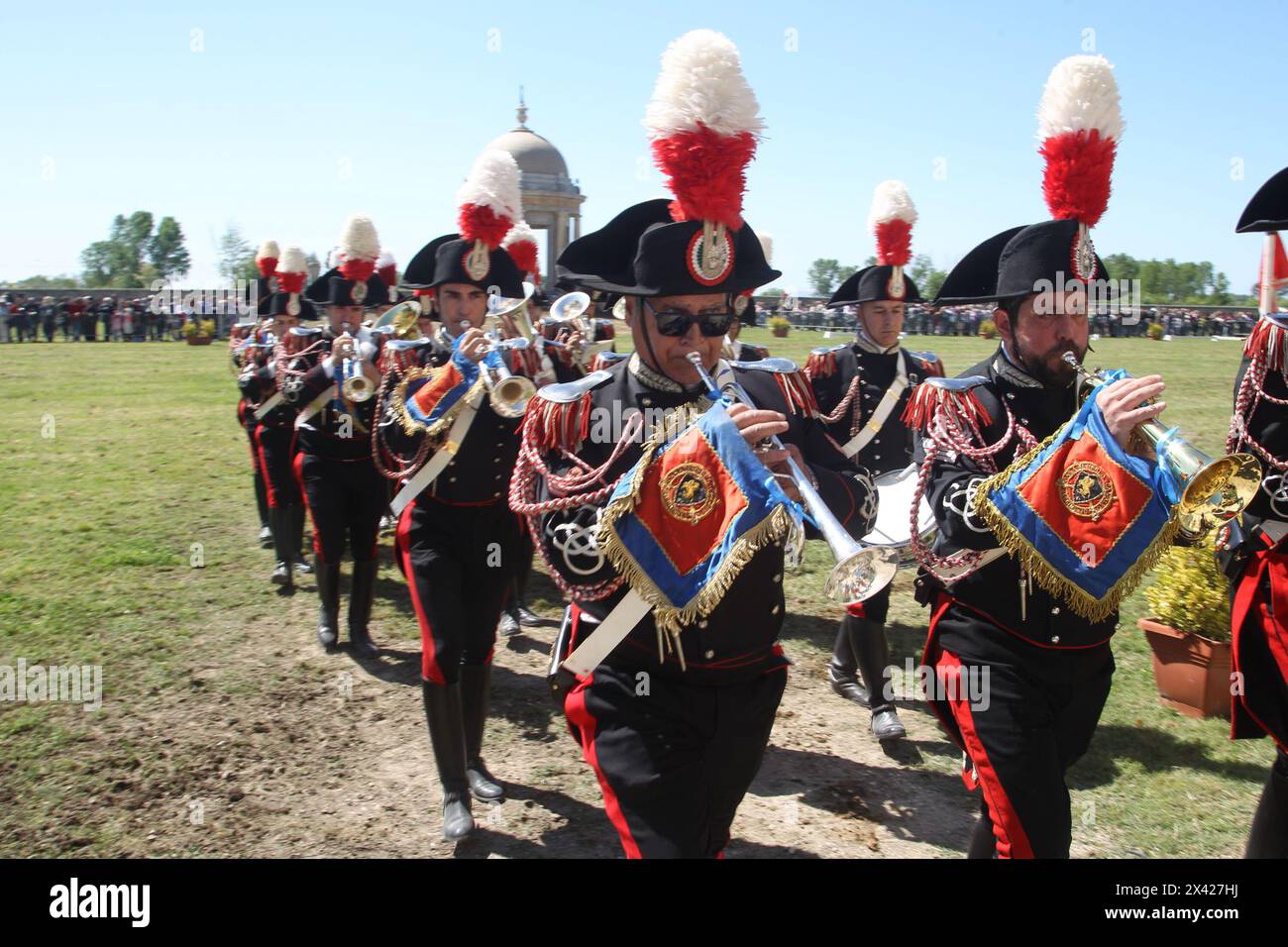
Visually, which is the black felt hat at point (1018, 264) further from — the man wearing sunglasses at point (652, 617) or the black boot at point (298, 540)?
the black boot at point (298, 540)

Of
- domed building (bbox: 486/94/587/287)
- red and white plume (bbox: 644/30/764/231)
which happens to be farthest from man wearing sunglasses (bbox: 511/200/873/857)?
domed building (bbox: 486/94/587/287)

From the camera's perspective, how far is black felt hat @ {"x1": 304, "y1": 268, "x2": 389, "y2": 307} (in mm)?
8531

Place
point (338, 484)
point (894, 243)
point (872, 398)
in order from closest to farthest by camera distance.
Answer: point (872, 398) → point (894, 243) → point (338, 484)

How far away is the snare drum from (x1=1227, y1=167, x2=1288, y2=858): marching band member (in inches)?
48.4

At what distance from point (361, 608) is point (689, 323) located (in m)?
5.23

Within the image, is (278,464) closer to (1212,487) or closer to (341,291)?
(341,291)

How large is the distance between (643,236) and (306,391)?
5102 millimetres

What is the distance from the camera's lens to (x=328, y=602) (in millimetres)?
8023

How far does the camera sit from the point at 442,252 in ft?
19.7

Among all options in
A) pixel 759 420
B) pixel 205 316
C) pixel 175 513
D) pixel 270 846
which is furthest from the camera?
pixel 205 316

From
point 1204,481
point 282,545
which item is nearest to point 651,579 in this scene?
point 1204,481

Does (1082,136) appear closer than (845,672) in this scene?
Yes
